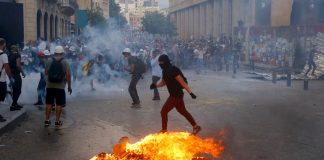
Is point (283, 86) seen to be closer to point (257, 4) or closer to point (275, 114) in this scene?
point (275, 114)

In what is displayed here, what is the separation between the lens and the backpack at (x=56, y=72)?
8.64 metres

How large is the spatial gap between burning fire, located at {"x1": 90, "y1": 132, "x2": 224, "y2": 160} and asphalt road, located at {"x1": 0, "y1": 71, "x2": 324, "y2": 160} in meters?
0.71

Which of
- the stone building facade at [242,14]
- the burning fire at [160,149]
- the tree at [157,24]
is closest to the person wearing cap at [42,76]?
the burning fire at [160,149]

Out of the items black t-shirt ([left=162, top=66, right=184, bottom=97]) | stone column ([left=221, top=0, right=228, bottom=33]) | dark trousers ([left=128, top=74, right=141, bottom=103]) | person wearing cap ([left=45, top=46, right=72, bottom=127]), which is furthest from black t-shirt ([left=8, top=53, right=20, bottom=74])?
stone column ([left=221, top=0, right=228, bottom=33])

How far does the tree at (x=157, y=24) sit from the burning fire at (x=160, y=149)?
55209mm

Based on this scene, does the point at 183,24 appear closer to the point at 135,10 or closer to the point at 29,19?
the point at 29,19

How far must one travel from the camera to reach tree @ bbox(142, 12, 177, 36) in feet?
200

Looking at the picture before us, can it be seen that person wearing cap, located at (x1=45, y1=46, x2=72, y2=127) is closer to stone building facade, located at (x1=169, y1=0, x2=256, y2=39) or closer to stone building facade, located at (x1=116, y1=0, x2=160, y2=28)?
stone building facade, located at (x1=169, y1=0, x2=256, y2=39)

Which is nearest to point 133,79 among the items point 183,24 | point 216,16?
point 216,16

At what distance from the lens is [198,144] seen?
6.11m

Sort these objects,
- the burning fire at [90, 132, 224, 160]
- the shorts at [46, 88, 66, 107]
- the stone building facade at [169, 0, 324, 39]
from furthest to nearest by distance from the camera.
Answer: the stone building facade at [169, 0, 324, 39], the shorts at [46, 88, 66, 107], the burning fire at [90, 132, 224, 160]

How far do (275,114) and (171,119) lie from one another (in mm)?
2502

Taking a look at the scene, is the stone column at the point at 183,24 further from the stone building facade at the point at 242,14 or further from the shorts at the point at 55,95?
the shorts at the point at 55,95

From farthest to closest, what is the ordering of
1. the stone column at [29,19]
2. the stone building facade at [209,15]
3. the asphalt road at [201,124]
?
the stone building facade at [209,15], the stone column at [29,19], the asphalt road at [201,124]
